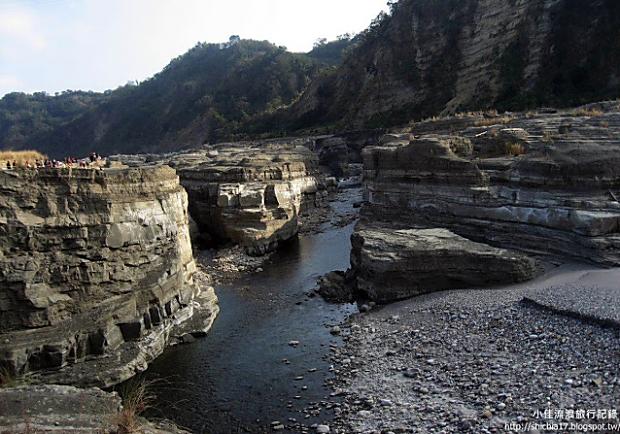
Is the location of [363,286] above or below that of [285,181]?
below

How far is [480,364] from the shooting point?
39.5ft

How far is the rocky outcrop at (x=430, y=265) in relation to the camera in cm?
1689

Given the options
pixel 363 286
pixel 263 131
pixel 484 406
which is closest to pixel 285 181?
pixel 363 286

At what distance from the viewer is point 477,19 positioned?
198 ft

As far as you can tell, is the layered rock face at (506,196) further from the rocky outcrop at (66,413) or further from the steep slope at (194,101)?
the steep slope at (194,101)

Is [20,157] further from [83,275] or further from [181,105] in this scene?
[181,105]

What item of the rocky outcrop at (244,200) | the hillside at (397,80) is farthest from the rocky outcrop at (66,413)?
the hillside at (397,80)

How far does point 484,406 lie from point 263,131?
243 ft

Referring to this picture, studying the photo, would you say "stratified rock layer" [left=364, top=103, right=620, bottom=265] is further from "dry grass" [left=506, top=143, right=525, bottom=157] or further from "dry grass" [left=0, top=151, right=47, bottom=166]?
"dry grass" [left=0, top=151, right=47, bottom=166]

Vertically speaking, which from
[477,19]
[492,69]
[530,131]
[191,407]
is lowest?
[191,407]

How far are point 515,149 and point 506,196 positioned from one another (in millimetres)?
3322

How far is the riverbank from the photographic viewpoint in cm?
984

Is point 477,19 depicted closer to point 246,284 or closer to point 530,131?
point 530,131

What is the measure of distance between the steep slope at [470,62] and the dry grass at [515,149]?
92.1ft
